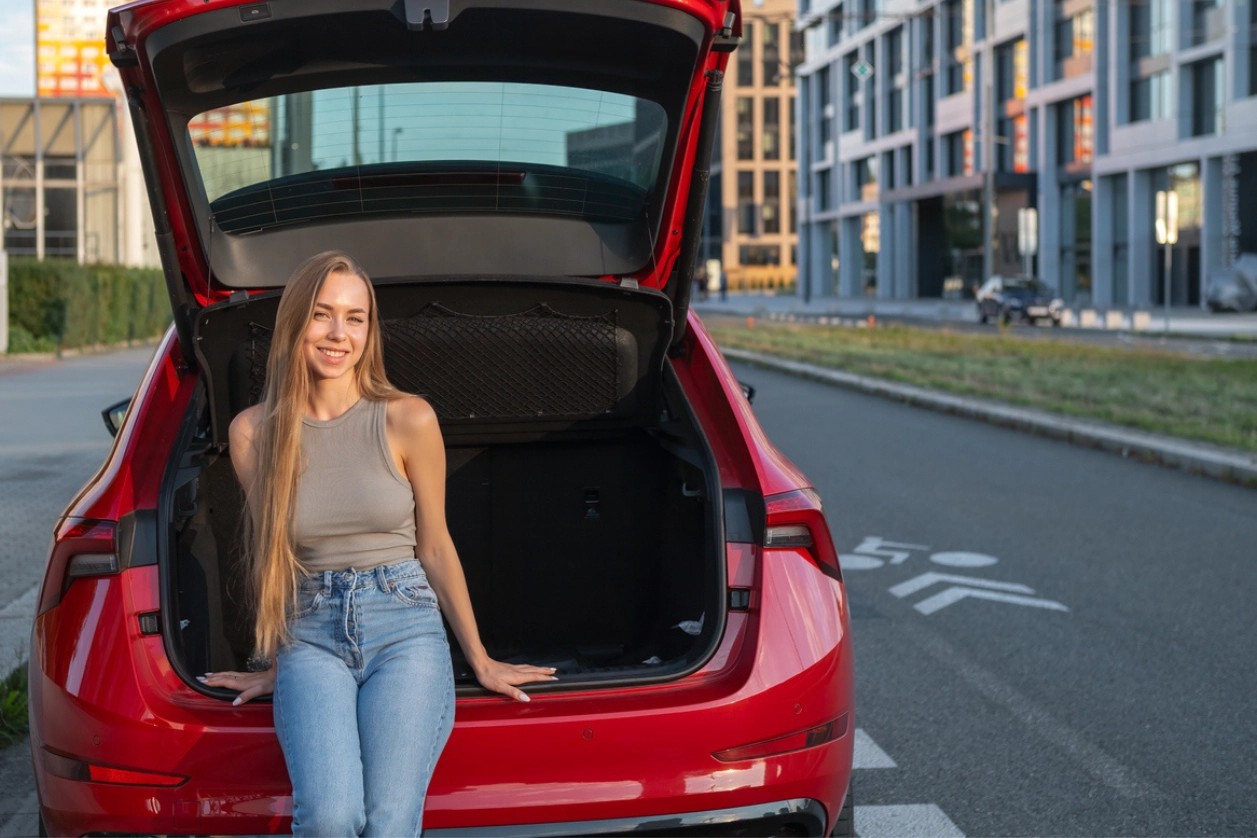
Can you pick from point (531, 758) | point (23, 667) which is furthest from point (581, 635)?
point (23, 667)

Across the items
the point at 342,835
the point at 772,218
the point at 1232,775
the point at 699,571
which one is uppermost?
the point at 772,218

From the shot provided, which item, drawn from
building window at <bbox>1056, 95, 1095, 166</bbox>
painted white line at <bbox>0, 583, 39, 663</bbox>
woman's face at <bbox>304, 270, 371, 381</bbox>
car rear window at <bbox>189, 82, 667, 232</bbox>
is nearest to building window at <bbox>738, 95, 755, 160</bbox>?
building window at <bbox>1056, 95, 1095, 166</bbox>

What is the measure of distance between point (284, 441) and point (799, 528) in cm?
112

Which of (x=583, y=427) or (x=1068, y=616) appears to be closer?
(x=583, y=427)

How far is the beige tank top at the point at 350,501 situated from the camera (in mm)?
3311

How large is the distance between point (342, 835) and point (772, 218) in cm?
13986

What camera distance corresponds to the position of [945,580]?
25.4 ft

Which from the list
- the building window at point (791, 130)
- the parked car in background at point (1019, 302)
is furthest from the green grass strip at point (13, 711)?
the building window at point (791, 130)

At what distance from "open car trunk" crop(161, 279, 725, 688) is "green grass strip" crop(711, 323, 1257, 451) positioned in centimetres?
934

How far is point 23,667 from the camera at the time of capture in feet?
18.6

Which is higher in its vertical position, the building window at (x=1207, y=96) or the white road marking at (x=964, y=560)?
the building window at (x=1207, y=96)

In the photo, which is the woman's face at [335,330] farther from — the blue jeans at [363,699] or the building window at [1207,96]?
the building window at [1207,96]

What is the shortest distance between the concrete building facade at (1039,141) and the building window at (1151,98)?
0.07 m

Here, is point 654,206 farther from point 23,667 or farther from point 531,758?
point 23,667
